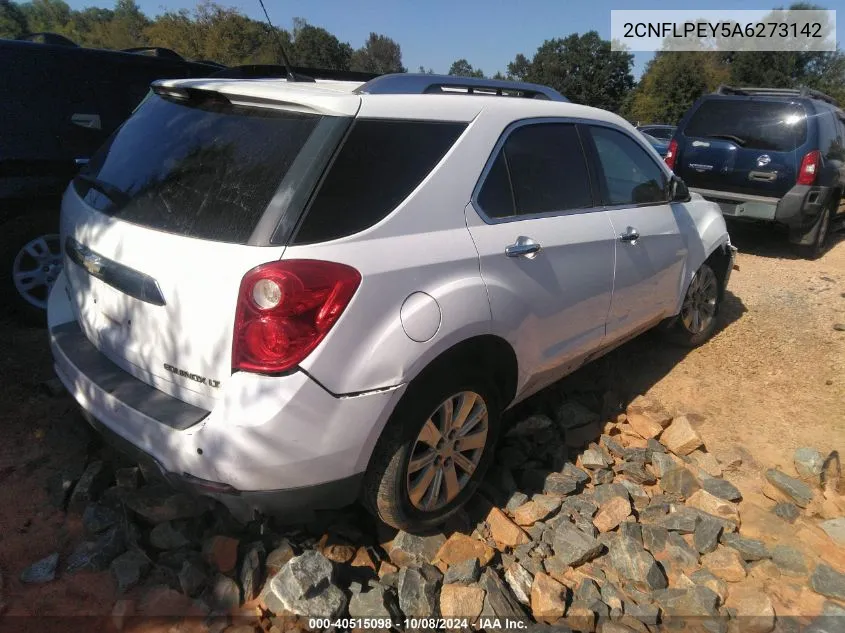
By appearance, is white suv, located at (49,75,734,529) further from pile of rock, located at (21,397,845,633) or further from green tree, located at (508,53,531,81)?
green tree, located at (508,53,531,81)

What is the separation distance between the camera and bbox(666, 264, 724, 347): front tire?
14.9ft

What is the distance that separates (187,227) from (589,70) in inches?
2800

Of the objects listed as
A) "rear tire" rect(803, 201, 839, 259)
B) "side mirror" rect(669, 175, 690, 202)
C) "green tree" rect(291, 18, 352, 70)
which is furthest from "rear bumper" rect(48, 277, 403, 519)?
Answer: "green tree" rect(291, 18, 352, 70)

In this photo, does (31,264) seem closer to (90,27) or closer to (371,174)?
(371,174)

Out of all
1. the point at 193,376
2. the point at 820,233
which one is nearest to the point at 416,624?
the point at 193,376

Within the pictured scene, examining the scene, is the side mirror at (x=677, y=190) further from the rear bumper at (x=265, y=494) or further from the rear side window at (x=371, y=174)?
the rear bumper at (x=265, y=494)

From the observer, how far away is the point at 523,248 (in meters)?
2.67

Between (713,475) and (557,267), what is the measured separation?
1562mm

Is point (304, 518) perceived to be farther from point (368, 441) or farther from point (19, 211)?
point (19, 211)

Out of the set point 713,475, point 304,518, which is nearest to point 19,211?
point 304,518

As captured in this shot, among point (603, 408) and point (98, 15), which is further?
point (98, 15)

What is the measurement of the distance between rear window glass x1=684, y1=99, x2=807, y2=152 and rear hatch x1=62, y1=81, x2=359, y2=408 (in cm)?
684

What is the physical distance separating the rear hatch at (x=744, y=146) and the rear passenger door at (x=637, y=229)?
401cm

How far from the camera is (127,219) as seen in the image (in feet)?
7.78
